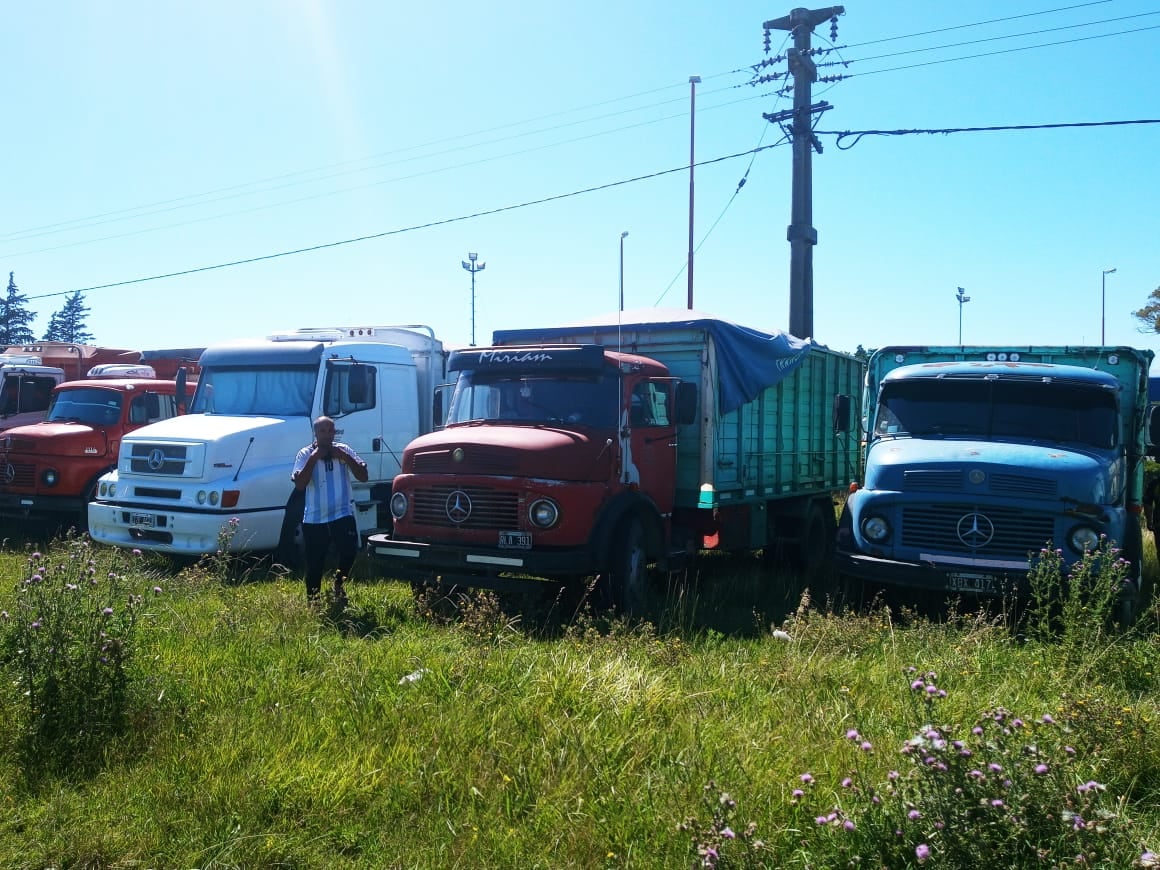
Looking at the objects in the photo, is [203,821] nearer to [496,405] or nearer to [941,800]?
[941,800]

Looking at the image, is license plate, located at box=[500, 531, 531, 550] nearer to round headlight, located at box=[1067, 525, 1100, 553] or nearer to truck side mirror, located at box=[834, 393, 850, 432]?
round headlight, located at box=[1067, 525, 1100, 553]

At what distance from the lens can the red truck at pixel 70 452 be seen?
12.9 metres

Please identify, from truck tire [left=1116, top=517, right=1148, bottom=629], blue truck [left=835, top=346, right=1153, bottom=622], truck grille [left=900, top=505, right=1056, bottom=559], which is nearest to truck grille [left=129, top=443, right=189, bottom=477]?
blue truck [left=835, top=346, right=1153, bottom=622]

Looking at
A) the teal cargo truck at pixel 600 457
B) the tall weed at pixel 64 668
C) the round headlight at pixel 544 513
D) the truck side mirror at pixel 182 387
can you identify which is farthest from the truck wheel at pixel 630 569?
the truck side mirror at pixel 182 387

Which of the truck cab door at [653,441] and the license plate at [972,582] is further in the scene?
the truck cab door at [653,441]

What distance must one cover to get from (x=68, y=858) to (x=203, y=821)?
1.73 ft

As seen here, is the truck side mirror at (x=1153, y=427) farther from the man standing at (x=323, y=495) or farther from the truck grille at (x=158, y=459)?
the truck grille at (x=158, y=459)

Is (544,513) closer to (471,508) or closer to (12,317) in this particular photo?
(471,508)

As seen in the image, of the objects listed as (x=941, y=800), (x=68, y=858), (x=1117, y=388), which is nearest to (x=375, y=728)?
(x=68, y=858)

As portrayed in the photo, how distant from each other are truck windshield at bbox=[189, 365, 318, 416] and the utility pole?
1067cm

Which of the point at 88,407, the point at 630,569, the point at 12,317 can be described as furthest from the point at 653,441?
the point at 12,317

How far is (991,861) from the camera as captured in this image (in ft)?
10.3

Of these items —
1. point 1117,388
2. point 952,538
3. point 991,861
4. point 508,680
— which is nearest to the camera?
point 991,861

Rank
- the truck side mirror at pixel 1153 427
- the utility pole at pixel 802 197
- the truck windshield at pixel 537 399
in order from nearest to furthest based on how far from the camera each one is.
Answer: the truck windshield at pixel 537 399
the truck side mirror at pixel 1153 427
the utility pole at pixel 802 197
